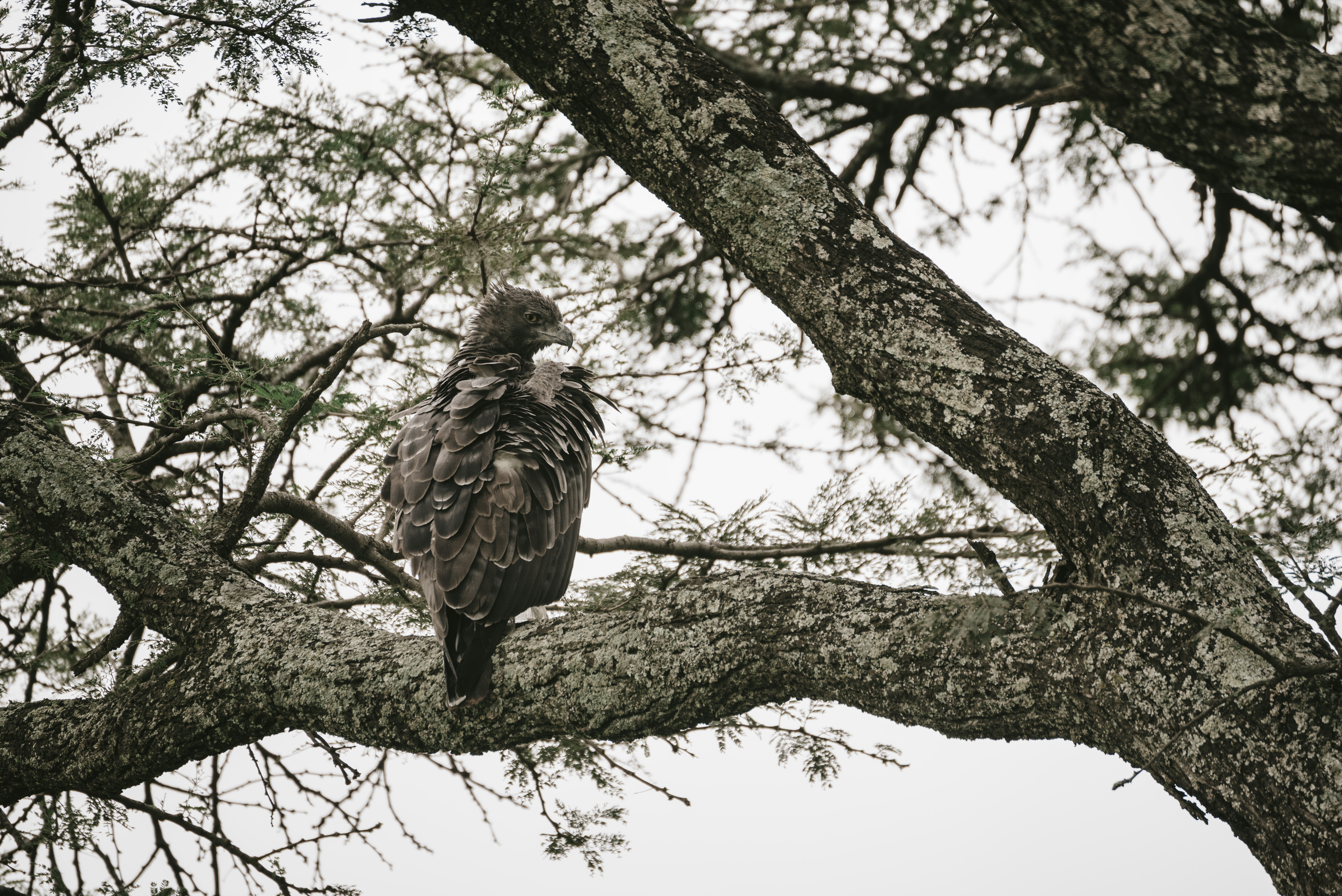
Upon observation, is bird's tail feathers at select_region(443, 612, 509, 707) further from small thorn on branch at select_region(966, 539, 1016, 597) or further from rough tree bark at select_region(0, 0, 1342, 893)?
small thorn on branch at select_region(966, 539, 1016, 597)

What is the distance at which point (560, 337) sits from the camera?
3.91 m

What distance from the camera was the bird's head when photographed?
153 inches

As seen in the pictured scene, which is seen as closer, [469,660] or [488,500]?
[469,660]

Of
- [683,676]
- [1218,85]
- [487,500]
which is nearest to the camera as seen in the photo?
[1218,85]

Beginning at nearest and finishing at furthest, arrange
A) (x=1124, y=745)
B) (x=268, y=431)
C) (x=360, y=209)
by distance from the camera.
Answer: (x=1124, y=745)
(x=268, y=431)
(x=360, y=209)

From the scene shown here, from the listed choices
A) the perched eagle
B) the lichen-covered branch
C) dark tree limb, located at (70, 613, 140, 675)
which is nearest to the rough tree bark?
the lichen-covered branch

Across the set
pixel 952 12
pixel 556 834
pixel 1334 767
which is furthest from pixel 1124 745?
pixel 952 12

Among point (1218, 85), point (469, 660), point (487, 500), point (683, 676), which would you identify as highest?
point (487, 500)

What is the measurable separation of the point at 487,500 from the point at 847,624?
114 centimetres

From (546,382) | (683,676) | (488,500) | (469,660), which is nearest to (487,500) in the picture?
(488,500)

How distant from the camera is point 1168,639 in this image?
1.79 metres

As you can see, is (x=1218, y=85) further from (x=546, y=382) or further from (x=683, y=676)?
(x=546, y=382)

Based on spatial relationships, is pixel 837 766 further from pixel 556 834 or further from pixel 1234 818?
pixel 1234 818

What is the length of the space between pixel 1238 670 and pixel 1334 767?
201 millimetres
